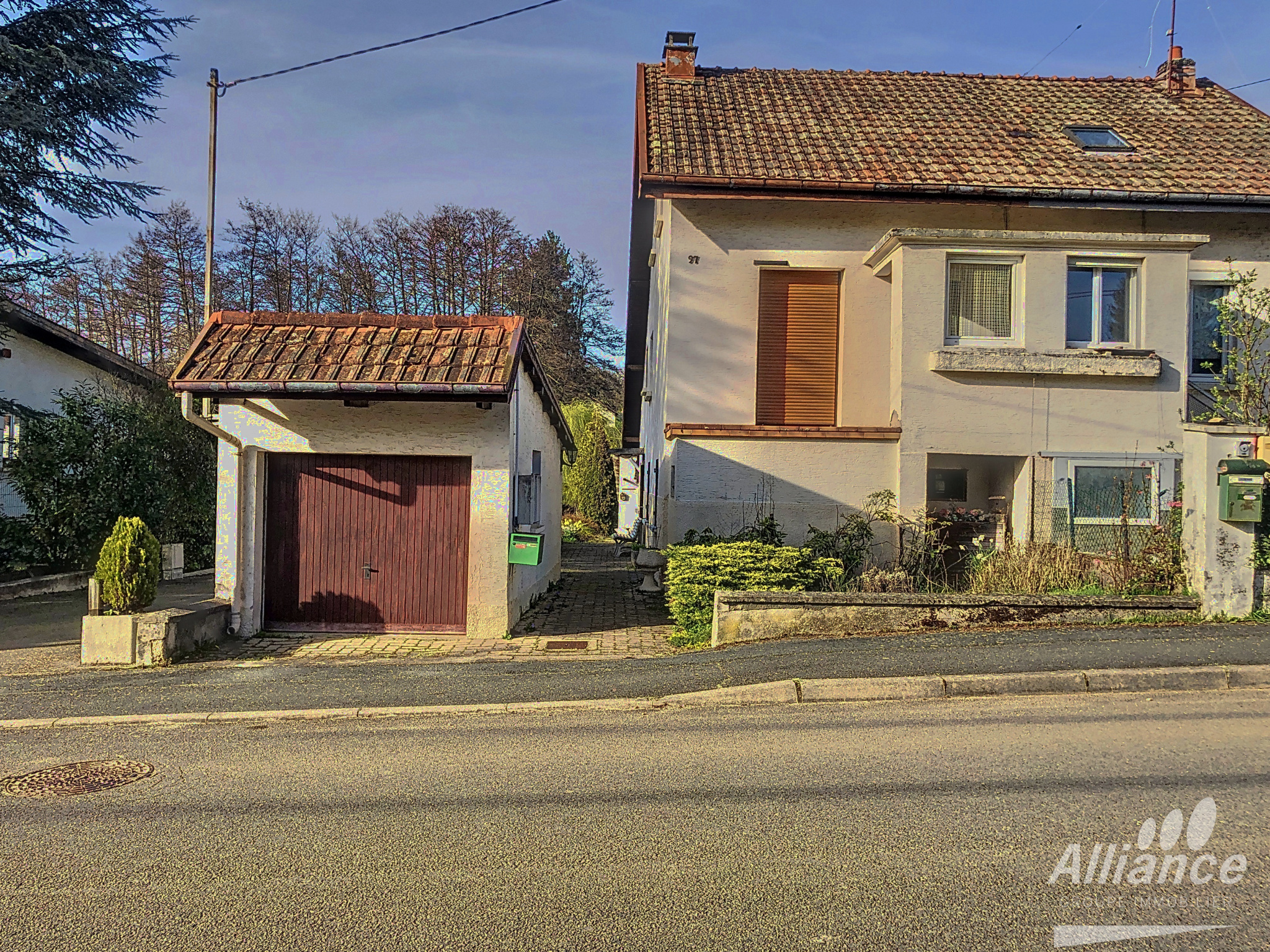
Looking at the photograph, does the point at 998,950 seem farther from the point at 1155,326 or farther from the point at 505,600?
the point at 1155,326

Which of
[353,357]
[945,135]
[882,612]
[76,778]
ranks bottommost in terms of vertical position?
[76,778]

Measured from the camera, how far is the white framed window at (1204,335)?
13891 millimetres

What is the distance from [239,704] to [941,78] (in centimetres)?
1716

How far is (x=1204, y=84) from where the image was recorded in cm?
1800

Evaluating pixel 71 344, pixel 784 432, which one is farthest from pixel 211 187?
pixel 784 432

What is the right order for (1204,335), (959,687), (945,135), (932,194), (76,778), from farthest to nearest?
(945,135)
(1204,335)
(932,194)
(959,687)
(76,778)

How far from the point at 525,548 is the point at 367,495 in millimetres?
1994

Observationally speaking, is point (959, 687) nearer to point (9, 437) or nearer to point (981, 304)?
point (981, 304)

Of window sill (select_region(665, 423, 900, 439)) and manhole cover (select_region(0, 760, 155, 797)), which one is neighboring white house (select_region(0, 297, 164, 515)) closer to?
window sill (select_region(665, 423, 900, 439))

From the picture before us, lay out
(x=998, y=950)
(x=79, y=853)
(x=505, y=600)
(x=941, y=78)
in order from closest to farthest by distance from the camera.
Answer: (x=998, y=950), (x=79, y=853), (x=505, y=600), (x=941, y=78)

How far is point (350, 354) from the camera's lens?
31.8 feet

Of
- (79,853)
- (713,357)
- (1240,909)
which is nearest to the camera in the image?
(1240,909)

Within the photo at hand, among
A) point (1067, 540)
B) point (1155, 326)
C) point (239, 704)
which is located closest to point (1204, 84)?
point (1155, 326)
